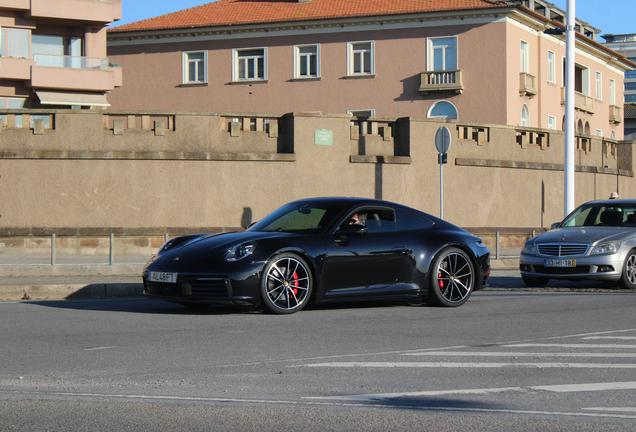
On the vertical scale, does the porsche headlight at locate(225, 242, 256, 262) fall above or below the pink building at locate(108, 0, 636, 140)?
below

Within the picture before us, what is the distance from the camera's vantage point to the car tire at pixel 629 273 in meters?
13.0

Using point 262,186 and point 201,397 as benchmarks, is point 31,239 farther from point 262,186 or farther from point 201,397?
point 201,397

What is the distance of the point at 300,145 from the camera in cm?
2286

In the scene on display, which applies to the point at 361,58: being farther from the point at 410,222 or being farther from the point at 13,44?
the point at 410,222

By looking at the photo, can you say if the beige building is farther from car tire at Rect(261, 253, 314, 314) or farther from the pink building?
car tire at Rect(261, 253, 314, 314)

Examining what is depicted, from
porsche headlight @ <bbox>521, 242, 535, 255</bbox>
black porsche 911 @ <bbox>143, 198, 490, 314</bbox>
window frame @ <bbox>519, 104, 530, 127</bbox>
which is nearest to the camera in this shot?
black porsche 911 @ <bbox>143, 198, 490, 314</bbox>

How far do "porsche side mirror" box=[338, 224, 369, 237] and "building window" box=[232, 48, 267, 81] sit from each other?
1266 inches

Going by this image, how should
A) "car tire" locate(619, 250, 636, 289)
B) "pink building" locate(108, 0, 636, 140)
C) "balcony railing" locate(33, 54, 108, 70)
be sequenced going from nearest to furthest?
"car tire" locate(619, 250, 636, 289)
"balcony railing" locate(33, 54, 108, 70)
"pink building" locate(108, 0, 636, 140)

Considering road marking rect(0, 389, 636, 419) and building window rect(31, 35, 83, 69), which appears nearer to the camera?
road marking rect(0, 389, 636, 419)

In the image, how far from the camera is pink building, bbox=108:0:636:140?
38.4m

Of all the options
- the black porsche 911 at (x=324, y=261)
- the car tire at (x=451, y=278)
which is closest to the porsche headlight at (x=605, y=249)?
the black porsche 911 at (x=324, y=261)

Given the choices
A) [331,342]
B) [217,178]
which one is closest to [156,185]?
[217,178]

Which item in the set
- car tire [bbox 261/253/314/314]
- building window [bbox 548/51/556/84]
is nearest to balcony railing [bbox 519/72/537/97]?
building window [bbox 548/51/556/84]

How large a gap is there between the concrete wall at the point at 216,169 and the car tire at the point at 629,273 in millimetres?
11242
